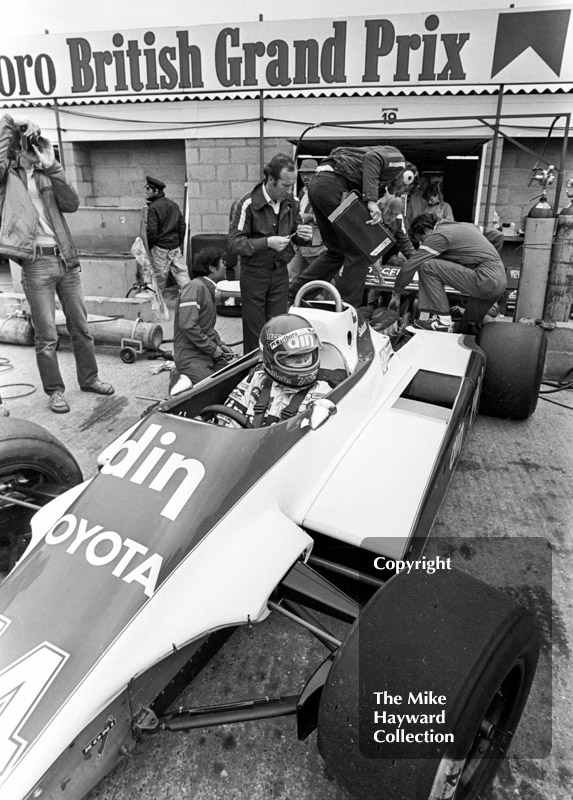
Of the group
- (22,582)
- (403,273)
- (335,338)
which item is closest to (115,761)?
(22,582)

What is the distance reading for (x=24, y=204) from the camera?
4.14 meters

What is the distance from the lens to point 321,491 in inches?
94.7

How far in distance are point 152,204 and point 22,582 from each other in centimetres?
632

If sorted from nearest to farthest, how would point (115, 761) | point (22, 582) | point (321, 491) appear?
point (115, 761) < point (22, 582) < point (321, 491)

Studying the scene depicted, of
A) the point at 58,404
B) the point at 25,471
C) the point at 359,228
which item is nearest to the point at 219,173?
the point at 359,228

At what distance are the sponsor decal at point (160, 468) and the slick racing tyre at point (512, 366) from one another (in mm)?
2858

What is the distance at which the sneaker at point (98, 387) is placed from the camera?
4.92 meters

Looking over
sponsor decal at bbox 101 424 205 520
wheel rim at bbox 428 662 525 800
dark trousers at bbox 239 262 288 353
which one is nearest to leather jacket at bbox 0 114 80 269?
dark trousers at bbox 239 262 288 353

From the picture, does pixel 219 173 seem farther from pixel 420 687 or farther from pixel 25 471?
pixel 420 687

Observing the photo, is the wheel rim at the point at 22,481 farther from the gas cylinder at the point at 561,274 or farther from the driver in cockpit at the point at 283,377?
the gas cylinder at the point at 561,274

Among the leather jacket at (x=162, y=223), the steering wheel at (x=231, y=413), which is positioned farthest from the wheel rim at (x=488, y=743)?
the leather jacket at (x=162, y=223)

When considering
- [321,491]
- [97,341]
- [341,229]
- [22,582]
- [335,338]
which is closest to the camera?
[22,582]

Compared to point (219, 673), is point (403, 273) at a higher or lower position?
higher

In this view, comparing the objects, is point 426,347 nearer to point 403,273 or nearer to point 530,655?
point 403,273
